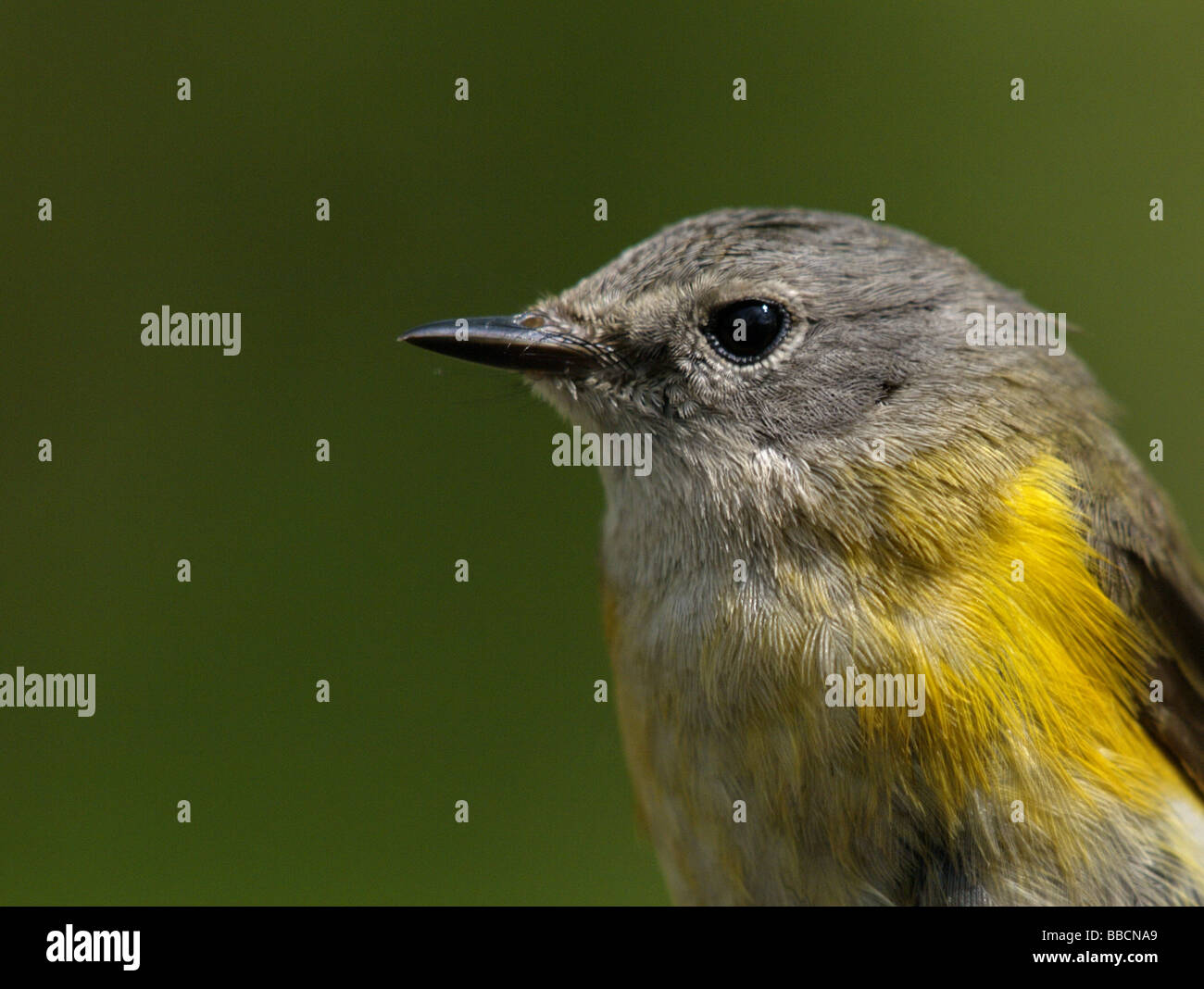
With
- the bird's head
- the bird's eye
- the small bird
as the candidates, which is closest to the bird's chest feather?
the small bird

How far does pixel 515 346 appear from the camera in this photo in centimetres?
233

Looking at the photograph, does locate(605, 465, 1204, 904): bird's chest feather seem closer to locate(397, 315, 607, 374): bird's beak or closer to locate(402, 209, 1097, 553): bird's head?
locate(402, 209, 1097, 553): bird's head

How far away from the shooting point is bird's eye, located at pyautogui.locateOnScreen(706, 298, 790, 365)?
2.21m

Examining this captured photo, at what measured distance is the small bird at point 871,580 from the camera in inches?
80.0

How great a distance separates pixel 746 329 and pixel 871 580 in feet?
1.76

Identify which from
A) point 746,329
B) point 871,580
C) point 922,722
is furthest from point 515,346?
point 922,722

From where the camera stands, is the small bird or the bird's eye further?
the bird's eye

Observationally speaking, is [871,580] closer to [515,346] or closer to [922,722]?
[922,722]

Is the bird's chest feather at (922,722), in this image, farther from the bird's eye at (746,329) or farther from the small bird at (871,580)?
the bird's eye at (746,329)

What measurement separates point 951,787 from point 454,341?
1.26 metres

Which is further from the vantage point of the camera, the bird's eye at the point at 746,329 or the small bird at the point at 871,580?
the bird's eye at the point at 746,329

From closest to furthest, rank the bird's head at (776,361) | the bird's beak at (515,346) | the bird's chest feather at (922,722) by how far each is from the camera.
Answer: the bird's chest feather at (922,722) < the bird's head at (776,361) < the bird's beak at (515,346)

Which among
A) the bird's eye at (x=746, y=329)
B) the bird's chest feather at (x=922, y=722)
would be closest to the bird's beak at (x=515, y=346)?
the bird's eye at (x=746, y=329)

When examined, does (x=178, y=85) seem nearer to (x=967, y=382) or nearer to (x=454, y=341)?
(x=454, y=341)
